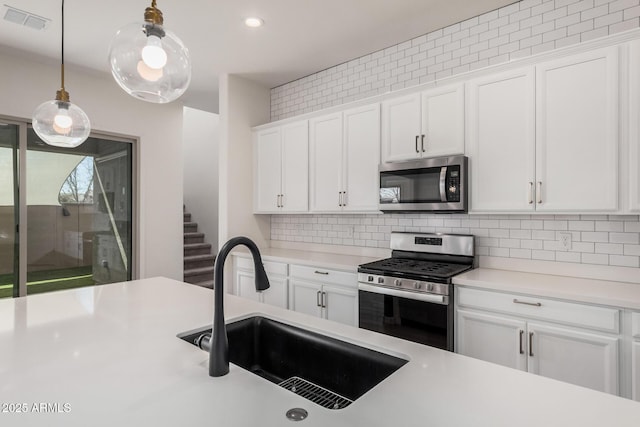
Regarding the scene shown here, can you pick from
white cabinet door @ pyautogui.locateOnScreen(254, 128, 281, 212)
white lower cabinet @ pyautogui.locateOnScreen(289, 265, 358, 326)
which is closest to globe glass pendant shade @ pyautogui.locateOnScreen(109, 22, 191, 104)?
white lower cabinet @ pyautogui.locateOnScreen(289, 265, 358, 326)

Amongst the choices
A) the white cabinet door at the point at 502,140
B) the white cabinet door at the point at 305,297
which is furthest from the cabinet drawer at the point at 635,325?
the white cabinet door at the point at 305,297

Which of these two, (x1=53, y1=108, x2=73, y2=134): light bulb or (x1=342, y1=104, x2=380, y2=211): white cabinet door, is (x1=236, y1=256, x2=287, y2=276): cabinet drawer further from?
(x1=53, y1=108, x2=73, y2=134): light bulb

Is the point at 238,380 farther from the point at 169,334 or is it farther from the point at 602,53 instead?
the point at 602,53

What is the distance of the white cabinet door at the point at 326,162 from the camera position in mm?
3449

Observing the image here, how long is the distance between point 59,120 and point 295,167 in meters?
2.19

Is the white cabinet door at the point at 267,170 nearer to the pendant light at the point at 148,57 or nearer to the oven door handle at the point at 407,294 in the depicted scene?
the oven door handle at the point at 407,294

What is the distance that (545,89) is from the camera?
91.1 inches

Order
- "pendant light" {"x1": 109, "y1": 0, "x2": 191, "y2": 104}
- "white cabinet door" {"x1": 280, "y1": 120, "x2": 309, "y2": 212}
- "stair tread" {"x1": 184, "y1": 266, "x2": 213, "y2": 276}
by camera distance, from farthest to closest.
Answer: "stair tread" {"x1": 184, "y1": 266, "x2": 213, "y2": 276} < "white cabinet door" {"x1": 280, "y1": 120, "x2": 309, "y2": 212} < "pendant light" {"x1": 109, "y1": 0, "x2": 191, "y2": 104}

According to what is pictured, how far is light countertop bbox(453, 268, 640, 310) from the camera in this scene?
188 cm

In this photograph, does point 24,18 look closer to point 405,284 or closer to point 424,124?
point 424,124

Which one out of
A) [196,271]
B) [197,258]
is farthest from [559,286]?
[197,258]

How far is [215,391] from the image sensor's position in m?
0.96

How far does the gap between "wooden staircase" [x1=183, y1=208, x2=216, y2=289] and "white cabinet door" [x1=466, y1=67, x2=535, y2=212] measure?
164 inches

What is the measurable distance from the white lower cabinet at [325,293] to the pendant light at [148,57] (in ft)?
6.90
